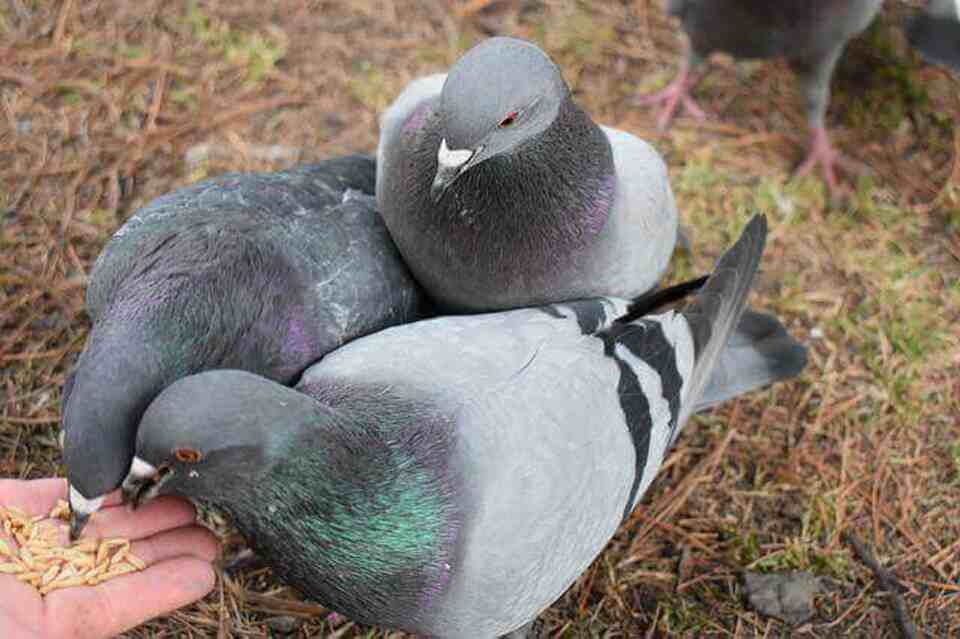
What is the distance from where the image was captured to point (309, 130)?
499 cm

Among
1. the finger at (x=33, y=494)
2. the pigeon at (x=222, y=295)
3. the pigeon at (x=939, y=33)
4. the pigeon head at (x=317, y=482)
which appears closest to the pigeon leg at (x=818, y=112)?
the pigeon at (x=939, y=33)

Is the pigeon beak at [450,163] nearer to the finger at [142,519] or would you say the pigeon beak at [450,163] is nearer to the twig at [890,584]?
the finger at [142,519]

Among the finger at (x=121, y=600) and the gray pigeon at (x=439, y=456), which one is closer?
the gray pigeon at (x=439, y=456)

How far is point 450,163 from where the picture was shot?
3.00m

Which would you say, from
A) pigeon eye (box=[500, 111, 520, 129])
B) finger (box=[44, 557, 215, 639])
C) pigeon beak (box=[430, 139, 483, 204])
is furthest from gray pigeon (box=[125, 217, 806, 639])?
pigeon eye (box=[500, 111, 520, 129])

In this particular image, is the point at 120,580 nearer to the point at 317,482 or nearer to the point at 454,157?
the point at 317,482

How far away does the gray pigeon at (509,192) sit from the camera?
302cm

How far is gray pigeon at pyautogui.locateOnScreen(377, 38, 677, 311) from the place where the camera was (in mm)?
3023

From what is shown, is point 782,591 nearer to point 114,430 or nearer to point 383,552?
point 383,552

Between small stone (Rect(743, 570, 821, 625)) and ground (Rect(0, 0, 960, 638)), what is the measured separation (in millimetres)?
48

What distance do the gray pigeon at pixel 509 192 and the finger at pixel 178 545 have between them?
1.11 metres

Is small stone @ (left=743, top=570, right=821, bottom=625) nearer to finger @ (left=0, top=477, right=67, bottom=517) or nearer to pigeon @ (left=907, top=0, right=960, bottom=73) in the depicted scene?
finger @ (left=0, top=477, right=67, bottom=517)

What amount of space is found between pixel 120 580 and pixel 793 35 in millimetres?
3513

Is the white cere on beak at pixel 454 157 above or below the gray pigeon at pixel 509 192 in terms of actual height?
above
